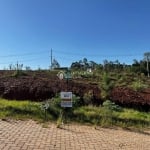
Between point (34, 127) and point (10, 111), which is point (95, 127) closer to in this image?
point (34, 127)

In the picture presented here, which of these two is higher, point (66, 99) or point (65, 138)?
point (66, 99)

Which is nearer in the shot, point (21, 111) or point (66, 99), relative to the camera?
point (66, 99)

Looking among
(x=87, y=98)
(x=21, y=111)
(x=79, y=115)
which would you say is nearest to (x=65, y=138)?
(x=79, y=115)

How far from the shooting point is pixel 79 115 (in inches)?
481

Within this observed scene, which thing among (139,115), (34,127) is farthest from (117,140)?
(139,115)

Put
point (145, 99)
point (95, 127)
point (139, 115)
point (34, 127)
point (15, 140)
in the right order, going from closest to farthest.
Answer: point (15, 140) < point (34, 127) < point (95, 127) < point (139, 115) < point (145, 99)

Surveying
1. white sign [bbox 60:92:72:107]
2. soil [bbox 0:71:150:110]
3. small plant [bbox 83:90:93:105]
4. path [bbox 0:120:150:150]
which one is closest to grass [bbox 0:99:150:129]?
white sign [bbox 60:92:72:107]

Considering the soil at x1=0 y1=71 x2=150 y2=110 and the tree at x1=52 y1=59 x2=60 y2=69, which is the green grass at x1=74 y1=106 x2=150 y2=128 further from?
the tree at x1=52 y1=59 x2=60 y2=69

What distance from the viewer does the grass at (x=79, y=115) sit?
38.5 feet

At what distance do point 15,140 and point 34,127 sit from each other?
1.94 metres

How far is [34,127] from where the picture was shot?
33.3 ft

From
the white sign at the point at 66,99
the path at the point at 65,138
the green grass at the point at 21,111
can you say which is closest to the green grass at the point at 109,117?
the path at the point at 65,138

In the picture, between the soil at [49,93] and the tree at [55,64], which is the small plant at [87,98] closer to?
the soil at [49,93]

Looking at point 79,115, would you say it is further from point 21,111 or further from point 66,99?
point 21,111
